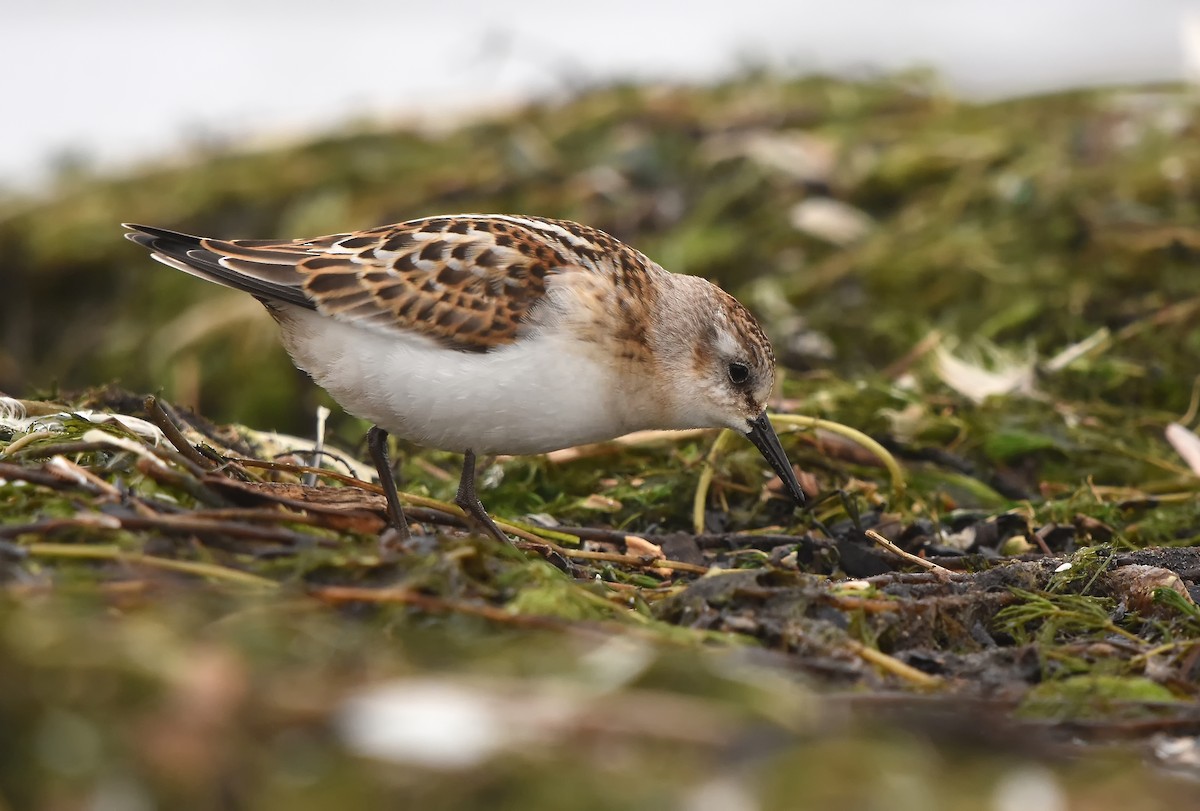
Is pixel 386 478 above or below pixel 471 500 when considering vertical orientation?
above

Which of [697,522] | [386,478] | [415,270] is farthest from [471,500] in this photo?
[697,522]

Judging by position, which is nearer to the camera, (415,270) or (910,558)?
(910,558)

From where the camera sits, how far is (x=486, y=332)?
4.59 metres

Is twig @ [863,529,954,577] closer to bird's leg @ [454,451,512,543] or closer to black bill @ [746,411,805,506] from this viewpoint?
black bill @ [746,411,805,506]

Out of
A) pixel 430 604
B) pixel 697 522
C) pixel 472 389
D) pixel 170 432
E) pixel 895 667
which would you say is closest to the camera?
pixel 430 604

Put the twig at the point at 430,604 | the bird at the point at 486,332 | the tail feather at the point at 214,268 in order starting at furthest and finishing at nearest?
the tail feather at the point at 214,268, the bird at the point at 486,332, the twig at the point at 430,604

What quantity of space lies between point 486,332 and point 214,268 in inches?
36.4

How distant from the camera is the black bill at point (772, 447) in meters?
5.34

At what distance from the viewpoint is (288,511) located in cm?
391

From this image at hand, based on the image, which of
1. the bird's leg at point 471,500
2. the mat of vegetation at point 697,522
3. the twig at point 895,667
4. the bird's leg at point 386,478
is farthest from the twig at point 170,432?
the twig at point 895,667

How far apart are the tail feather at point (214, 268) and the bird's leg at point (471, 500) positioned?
726 mm

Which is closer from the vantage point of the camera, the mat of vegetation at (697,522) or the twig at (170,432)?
the mat of vegetation at (697,522)

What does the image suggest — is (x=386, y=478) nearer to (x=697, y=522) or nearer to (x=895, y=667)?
(x=697, y=522)

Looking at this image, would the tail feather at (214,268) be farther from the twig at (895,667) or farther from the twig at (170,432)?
the twig at (895,667)
